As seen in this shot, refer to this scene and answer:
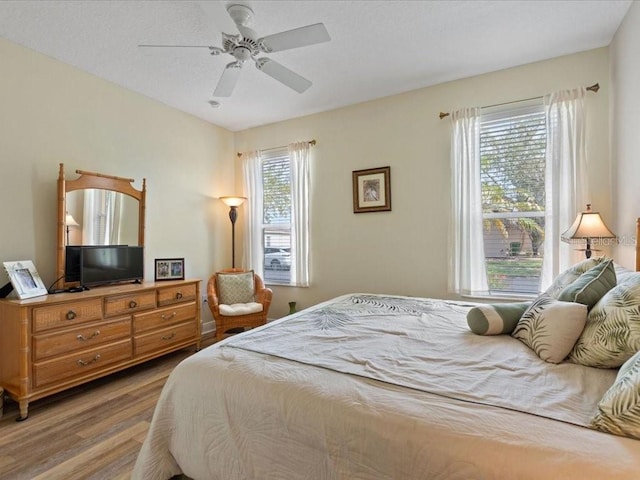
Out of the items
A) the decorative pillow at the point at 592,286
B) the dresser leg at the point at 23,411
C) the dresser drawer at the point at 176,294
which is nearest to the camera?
the decorative pillow at the point at 592,286

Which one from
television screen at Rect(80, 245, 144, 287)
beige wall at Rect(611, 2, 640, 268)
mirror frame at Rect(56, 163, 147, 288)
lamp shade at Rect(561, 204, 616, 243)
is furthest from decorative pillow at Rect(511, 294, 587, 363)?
mirror frame at Rect(56, 163, 147, 288)

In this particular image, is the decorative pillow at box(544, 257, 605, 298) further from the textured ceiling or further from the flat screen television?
the flat screen television

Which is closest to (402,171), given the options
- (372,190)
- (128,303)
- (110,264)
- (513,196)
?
(372,190)

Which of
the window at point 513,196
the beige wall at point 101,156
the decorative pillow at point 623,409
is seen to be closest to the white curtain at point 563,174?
the window at point 513,196

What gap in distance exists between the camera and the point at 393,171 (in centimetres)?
371

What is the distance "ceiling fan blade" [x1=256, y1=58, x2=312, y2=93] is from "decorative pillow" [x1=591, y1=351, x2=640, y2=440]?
237cm

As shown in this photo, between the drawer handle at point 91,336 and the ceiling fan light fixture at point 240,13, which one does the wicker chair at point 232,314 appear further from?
the ceiling fan light fixture at point 240,13

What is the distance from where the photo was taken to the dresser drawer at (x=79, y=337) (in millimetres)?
2355

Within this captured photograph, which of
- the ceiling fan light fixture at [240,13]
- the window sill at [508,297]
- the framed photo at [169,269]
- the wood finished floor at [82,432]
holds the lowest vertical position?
the wood finished floor at [82,432]

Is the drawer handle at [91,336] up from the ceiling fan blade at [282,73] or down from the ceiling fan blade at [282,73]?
down

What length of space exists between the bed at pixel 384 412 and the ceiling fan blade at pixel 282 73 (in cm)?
180

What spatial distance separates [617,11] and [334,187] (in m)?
2.72

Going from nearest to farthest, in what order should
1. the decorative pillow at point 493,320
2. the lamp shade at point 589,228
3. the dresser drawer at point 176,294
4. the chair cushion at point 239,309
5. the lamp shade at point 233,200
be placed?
the decorative pillow at point 493,320 → the lamp shade at point 589,228 → the dresser drawer at point 176,294 → the chair cushion at point 239,309 → the lamp shade at point 233,200

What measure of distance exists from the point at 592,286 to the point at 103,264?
11.8 ft
